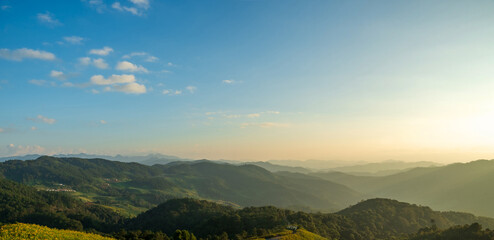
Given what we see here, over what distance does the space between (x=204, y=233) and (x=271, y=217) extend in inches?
2157

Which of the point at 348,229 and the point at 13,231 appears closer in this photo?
the point at 13,231

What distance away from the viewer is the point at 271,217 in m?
187

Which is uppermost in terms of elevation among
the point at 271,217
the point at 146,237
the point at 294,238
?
the point at 294,238

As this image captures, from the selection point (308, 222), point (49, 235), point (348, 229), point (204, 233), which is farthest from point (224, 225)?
point (49, 235)

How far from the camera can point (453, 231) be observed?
142 m

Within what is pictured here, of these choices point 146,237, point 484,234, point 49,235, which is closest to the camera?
point 49,235

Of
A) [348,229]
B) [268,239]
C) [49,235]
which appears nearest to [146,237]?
[268,239]

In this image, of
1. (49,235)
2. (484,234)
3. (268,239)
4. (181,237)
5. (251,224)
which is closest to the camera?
(49,235)

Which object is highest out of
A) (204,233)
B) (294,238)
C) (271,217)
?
(294,238)

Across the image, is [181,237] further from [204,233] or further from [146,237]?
[204,233]

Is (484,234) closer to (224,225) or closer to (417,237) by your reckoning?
(417,237)

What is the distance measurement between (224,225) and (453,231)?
146 m

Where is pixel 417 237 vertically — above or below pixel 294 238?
below

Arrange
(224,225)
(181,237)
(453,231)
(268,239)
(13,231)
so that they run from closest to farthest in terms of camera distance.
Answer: (13,231) → (268,239) → (181,237) → (453,231) → (224,225)
